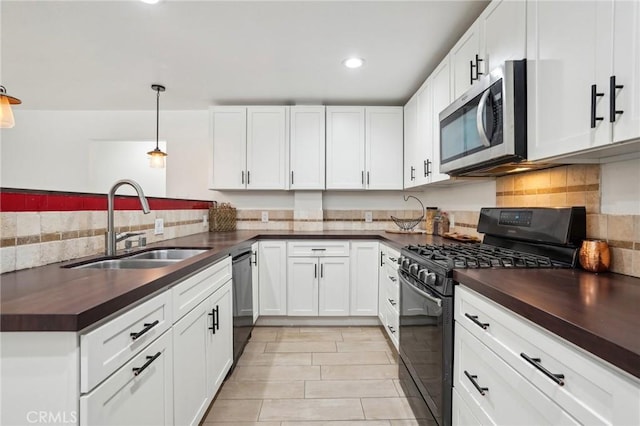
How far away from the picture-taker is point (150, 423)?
1.11m

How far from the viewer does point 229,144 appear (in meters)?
3.39

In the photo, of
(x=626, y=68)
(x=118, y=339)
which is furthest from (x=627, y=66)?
(x=118, y=339)

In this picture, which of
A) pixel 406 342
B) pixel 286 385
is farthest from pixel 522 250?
pixel 286 385

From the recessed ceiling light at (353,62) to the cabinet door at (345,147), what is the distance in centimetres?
81

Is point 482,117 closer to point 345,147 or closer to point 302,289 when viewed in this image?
point 345,147

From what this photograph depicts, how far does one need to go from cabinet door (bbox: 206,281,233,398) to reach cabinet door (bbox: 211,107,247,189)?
1593mm

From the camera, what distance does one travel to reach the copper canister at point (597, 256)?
1305 mm

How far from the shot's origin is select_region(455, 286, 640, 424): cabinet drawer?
63cm

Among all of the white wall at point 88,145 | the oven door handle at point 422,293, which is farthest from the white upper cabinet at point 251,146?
the oven door handle at point 422,293

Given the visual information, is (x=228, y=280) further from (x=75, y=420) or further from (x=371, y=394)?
(x=75, y=420)

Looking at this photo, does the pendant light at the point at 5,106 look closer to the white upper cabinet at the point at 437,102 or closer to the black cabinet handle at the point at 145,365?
the black cabinet handle at the point at 145,365

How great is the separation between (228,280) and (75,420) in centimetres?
133

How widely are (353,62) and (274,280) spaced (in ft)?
6.84

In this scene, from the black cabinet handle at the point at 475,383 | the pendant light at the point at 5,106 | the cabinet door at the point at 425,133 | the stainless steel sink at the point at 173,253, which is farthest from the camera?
the cabinet door at the point at 425,133
